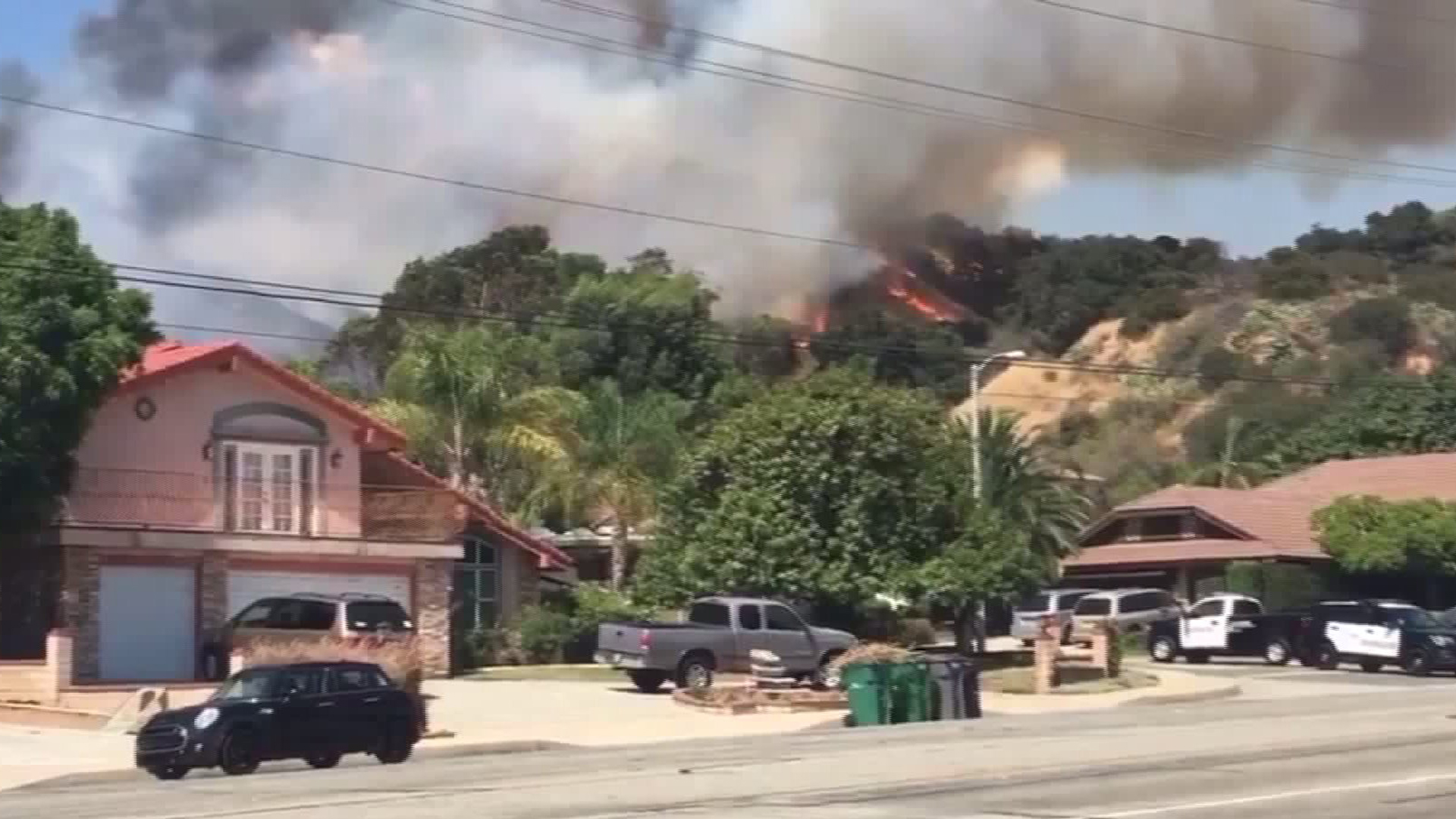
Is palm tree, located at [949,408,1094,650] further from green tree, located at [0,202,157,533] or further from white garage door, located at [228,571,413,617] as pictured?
green tree, located at [0,202,157,533]

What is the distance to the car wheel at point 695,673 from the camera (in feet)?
138

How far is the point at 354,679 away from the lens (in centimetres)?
2845

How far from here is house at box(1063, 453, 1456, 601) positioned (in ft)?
211

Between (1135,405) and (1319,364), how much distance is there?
43.0 ft

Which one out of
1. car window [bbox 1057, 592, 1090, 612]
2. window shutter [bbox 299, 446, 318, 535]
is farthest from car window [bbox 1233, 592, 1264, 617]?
window shutter [bbox 299, 446, 318, 535]

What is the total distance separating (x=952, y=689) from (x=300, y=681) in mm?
11866

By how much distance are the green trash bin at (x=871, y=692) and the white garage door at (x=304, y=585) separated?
14.2 m

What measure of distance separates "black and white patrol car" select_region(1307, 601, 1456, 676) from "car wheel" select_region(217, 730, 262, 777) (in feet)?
95.4

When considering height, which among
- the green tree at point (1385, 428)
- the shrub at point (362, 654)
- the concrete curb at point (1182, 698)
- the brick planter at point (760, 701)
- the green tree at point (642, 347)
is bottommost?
the concrete curb at point (1182, 698)

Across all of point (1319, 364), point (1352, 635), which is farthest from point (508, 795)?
point (1319, 364)

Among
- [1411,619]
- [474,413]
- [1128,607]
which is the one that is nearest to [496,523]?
[474,413]

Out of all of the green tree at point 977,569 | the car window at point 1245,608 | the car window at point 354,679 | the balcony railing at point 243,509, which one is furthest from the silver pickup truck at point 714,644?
the car window at point 1245,608

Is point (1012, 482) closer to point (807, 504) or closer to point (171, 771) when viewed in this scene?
point (807, 504)

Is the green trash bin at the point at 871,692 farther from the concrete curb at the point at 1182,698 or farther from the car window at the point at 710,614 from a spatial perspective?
the car window at the point at 710,614
